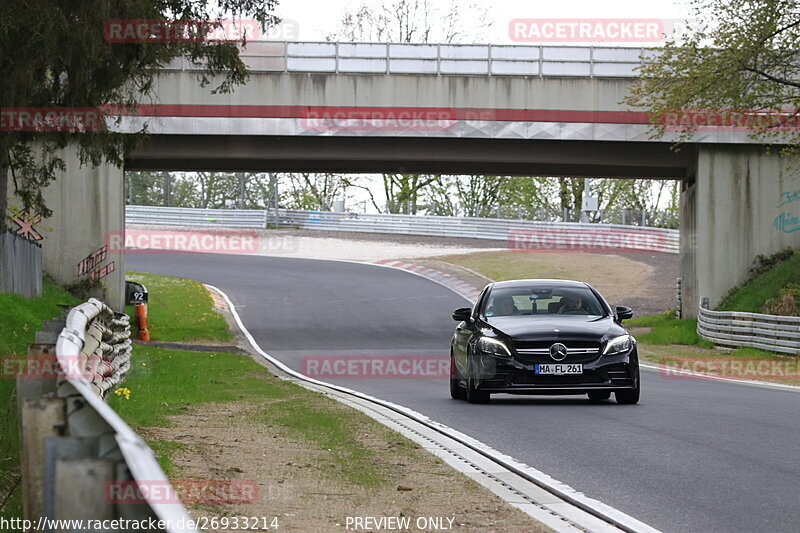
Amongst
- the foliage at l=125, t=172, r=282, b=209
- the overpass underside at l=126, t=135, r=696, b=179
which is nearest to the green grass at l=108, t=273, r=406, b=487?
the overpass underside at l=126, t=135, r=696, b=179

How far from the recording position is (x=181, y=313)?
3947 cm

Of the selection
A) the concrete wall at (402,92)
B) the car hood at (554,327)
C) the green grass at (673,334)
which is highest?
the concrete wall at (402,92)

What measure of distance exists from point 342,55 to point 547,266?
21.9m

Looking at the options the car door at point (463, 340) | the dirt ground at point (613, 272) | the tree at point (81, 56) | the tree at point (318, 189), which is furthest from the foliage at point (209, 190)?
the car door at point (463, 340)

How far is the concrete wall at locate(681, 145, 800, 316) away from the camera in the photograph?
35.5 meters

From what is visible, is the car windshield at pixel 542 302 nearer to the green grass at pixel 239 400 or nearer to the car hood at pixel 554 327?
the car hood at pixel 554 327

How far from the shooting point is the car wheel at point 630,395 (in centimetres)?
1461

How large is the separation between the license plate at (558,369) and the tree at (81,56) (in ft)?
29.1

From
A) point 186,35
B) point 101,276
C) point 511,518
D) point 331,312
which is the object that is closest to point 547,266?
point 331,312

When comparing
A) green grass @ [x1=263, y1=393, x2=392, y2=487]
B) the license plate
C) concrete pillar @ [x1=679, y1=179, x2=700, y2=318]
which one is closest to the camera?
green grass @ [x1=263, y1=393, x2=392, y2=487]

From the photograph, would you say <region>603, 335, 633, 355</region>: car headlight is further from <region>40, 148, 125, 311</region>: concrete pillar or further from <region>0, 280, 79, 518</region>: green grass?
<region>40, 148, 125, 311</region>: concrete pillar

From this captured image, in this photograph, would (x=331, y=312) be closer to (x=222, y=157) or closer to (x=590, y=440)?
(x=222, y=157)

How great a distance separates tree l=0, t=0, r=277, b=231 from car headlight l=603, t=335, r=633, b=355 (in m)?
9.03

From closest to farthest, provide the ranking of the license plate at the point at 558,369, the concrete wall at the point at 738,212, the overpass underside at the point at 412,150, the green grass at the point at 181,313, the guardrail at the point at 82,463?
the guardrail at the point at 82,463, the license plate at the point at 558,369, the green grass at the point at 181,313, the overpass underside at the point at 412,150, the concrete wall at the point at 738,212
